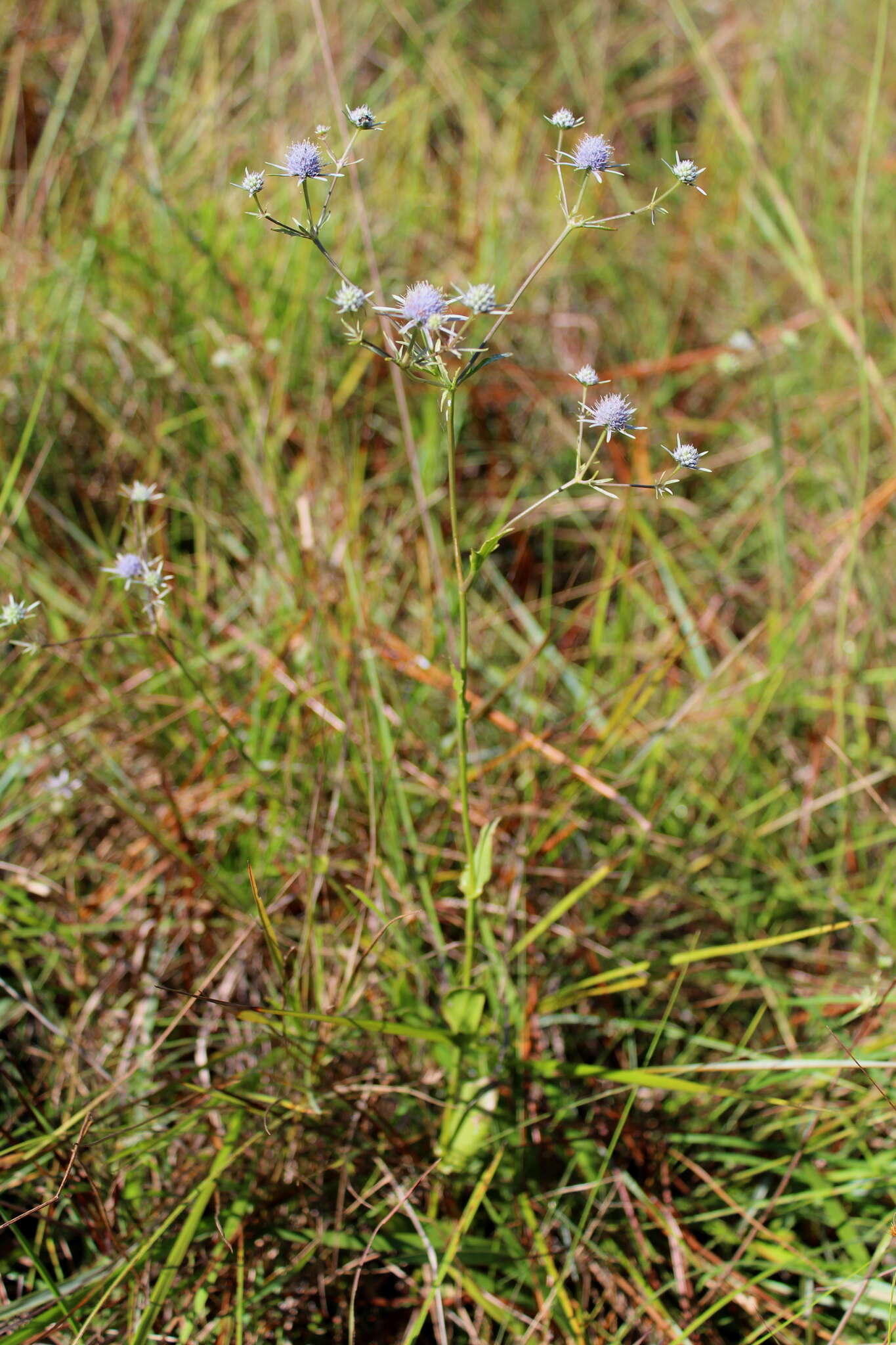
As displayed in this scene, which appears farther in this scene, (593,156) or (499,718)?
(499,718)

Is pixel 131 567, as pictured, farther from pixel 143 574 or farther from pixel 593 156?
pixel 593 156

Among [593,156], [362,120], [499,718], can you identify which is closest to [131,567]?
[362,120]

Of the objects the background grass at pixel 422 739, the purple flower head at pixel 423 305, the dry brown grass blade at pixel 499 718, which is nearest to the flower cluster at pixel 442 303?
the purple flower head at pixel 423 305

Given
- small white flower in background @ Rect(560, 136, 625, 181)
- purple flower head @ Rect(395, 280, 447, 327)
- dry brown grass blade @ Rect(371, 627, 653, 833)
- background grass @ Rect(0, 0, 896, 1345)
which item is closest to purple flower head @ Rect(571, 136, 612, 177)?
small white flower in background @ Rect(560, 136, 625, 181)

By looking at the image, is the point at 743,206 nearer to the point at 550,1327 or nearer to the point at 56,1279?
the point at 550,1327

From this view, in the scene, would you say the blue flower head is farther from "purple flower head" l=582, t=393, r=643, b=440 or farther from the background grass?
the background grass

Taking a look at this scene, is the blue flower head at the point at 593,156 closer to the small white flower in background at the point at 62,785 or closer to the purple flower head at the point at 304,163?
the purple flower head at the point at 304,163
